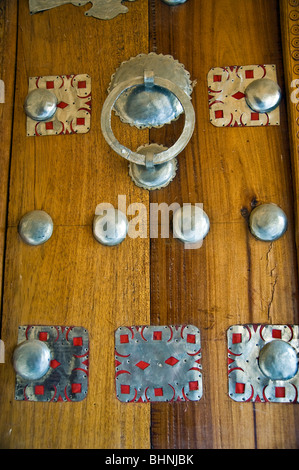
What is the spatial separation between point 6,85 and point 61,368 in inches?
21.1

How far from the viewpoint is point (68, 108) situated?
3.14ft

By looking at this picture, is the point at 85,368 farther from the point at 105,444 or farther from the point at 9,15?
the point at 9,15

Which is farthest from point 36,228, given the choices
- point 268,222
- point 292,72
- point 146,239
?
point 292,72

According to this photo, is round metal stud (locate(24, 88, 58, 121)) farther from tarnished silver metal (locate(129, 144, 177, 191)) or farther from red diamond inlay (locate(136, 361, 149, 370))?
red diamond inlay (locate(136, 361, 149, 370))

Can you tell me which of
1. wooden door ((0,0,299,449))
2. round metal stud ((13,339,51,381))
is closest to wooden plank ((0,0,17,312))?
wooden door ((0,0,299,449))

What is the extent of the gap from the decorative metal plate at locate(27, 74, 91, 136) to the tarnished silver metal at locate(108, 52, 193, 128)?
0.19ft

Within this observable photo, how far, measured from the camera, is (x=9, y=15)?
3.21ft

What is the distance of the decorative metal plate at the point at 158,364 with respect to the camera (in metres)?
0.85

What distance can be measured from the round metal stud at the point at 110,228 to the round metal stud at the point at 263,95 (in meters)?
0.32

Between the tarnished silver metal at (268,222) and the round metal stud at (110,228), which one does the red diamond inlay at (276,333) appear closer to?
the tarnished silver metal at (268,222)

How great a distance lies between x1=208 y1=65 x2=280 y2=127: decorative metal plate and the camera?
925mm

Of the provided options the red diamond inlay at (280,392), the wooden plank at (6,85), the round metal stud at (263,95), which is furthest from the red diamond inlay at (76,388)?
the round metal stud at (263,95)

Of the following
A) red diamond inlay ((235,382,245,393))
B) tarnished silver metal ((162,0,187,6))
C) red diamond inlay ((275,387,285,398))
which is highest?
tarnished silver metal ((162,0,187,6))

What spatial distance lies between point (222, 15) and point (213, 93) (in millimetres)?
161
